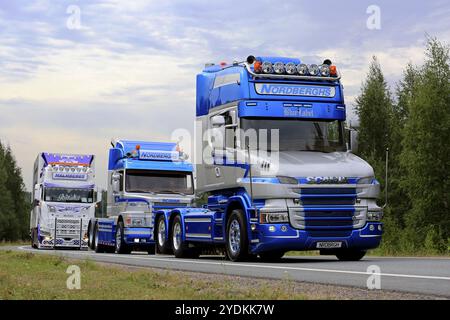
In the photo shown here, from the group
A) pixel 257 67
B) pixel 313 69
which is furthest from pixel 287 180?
pixel 313 69

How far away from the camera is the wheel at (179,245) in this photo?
71.0ft

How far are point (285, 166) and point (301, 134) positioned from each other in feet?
4.52

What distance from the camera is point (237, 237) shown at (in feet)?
58.3

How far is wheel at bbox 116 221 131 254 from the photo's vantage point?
91.8 ft

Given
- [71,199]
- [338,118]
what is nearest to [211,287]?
[338,118]

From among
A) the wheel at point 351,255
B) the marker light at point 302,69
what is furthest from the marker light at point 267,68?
the wheel at point 351,255

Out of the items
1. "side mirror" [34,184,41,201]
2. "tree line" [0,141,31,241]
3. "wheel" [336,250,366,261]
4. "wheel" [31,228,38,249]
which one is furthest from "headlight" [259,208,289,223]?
"tree line" [0,141,31,241]

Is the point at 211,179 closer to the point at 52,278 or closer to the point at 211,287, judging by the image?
the point at 52,278

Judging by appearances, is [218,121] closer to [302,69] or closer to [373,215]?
[302,69]

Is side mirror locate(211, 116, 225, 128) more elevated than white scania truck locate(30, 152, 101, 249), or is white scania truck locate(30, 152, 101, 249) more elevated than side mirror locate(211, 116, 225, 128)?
side mirror locate(211, 116, 225, 128)

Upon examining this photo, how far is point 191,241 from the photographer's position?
20859 mm

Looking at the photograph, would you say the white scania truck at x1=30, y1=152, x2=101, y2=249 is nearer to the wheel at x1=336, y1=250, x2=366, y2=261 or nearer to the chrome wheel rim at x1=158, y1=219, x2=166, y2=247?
the chrome wheel rim at x1=158, y1=219, x2=166, y2=247

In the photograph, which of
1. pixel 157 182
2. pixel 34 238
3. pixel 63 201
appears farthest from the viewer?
pixel 34 238

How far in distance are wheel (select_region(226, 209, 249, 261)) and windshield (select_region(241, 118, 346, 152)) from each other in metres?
1.61
